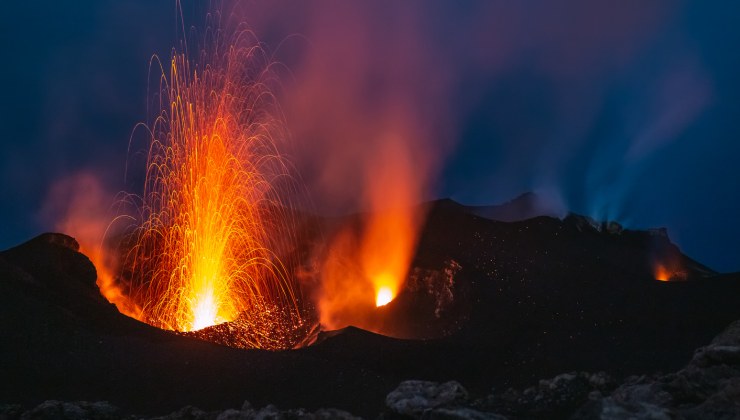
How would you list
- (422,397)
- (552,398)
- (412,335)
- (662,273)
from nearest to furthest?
(422,397) < (552,398) < (412,335) < (662,273)

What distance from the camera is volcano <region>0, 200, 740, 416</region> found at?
11.9 metres

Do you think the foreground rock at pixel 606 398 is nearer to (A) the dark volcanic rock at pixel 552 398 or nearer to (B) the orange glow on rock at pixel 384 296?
(A) the dark volcanic rock at pixel 552 398

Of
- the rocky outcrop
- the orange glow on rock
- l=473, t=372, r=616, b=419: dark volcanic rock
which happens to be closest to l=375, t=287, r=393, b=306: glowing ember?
the orange glow on rock

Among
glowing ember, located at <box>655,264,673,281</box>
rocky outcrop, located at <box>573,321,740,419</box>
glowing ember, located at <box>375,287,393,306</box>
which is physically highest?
glowing ember, located at <box>655,264,673,281</box>

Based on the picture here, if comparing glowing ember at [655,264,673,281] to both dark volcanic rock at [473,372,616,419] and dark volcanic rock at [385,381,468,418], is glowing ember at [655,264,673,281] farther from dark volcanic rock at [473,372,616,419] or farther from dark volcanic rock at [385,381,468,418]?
dark volcanic rock at [385,381,468,418]

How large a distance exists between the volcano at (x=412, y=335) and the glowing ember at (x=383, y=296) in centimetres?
77

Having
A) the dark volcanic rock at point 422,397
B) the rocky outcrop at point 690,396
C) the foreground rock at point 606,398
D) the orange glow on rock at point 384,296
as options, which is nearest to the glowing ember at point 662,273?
the orange glow on rock at point 384,296

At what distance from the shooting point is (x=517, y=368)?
13781 millimetres

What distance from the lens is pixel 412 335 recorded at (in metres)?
20.8

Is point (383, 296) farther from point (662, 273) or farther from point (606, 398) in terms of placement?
point (662, 273)

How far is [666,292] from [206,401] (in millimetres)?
19236

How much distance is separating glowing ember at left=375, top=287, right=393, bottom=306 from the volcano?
77 cm

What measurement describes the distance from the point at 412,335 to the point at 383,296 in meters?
4.28

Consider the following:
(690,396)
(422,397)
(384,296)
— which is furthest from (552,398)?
(384,296)
